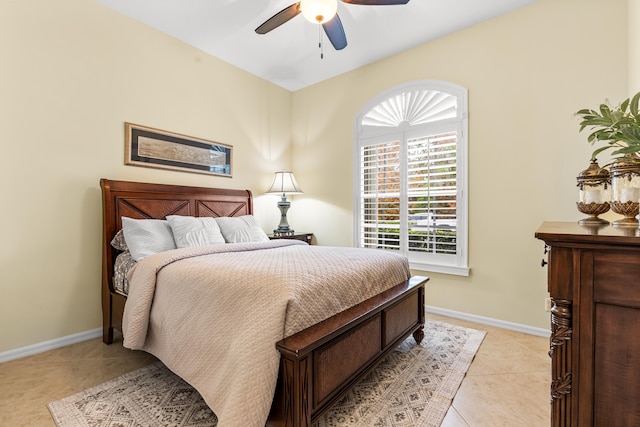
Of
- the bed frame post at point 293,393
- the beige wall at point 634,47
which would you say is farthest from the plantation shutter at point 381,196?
the bed frame post at point 293,393

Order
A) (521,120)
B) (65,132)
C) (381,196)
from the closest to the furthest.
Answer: (65,132), (521,120), (381,196)

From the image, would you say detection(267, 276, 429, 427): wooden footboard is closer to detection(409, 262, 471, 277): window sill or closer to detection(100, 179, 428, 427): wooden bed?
detection(100, 179, 428, 427): wooden bed

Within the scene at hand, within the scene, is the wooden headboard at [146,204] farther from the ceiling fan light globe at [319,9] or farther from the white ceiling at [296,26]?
the ceiling fan light globe at [319,9]

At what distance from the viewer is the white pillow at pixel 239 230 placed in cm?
295

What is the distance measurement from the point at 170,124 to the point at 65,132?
92 centimetres

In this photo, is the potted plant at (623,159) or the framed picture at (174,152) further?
the framed picture at (174,152)

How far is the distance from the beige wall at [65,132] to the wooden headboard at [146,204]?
18 centimetres

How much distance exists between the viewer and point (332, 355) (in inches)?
58.6

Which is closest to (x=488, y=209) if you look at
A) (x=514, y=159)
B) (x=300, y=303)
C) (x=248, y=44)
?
(x=514, y=159)

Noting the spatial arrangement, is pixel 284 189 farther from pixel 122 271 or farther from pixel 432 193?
pixel 122 271

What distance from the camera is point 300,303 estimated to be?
55.3 inches

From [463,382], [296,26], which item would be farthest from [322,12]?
[463,382]

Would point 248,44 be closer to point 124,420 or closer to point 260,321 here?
point 260,321

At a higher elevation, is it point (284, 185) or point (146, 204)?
point (284, 185)
